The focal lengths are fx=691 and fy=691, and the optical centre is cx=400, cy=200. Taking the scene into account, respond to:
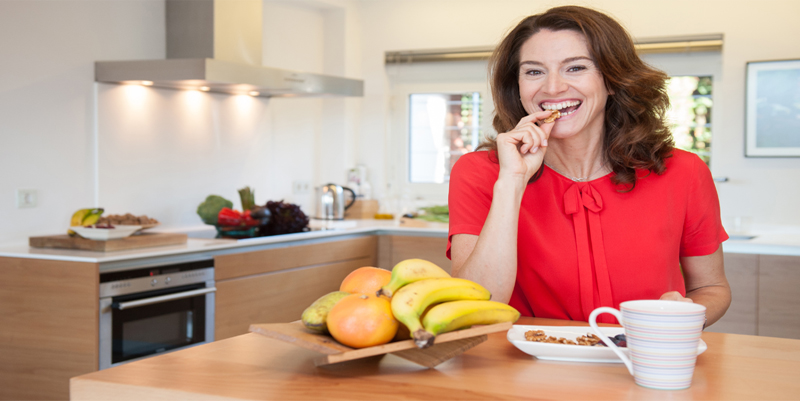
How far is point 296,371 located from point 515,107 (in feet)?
3.47

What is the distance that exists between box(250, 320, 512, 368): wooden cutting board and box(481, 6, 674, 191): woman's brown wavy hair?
2.52 ft

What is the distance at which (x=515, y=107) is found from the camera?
1723 millimetres

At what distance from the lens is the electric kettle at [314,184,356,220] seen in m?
4.55

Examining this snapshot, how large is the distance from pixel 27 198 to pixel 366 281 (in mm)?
2694

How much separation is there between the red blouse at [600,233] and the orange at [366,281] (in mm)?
563

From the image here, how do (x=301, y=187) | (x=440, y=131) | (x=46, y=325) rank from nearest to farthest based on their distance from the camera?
(x=46, y=325), (x=301, y=187), (x=440, y=131)

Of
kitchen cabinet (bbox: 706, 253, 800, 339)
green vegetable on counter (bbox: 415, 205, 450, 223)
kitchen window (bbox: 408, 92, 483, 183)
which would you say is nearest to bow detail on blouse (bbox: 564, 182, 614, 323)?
kitchen cabinet (bbox: 706, 253, 800, 339)

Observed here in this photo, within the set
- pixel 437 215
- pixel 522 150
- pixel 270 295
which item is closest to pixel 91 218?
pixel 270 295

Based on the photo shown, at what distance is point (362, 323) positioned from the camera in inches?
31.8

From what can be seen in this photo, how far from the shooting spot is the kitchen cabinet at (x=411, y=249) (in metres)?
3.96

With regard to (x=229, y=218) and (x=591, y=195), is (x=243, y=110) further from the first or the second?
(x=591, y=195)

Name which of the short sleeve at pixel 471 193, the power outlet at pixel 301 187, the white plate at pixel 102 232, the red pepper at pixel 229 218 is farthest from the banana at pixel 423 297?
the power outlet at pixel 301 187

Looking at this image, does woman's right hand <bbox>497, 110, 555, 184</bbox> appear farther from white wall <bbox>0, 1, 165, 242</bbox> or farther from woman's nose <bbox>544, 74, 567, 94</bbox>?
white wall <bbox>0, 1, 165, 242</bbox>

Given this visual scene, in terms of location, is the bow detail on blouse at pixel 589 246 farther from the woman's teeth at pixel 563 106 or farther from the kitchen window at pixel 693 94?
the kitchen window at pixel 693 94
